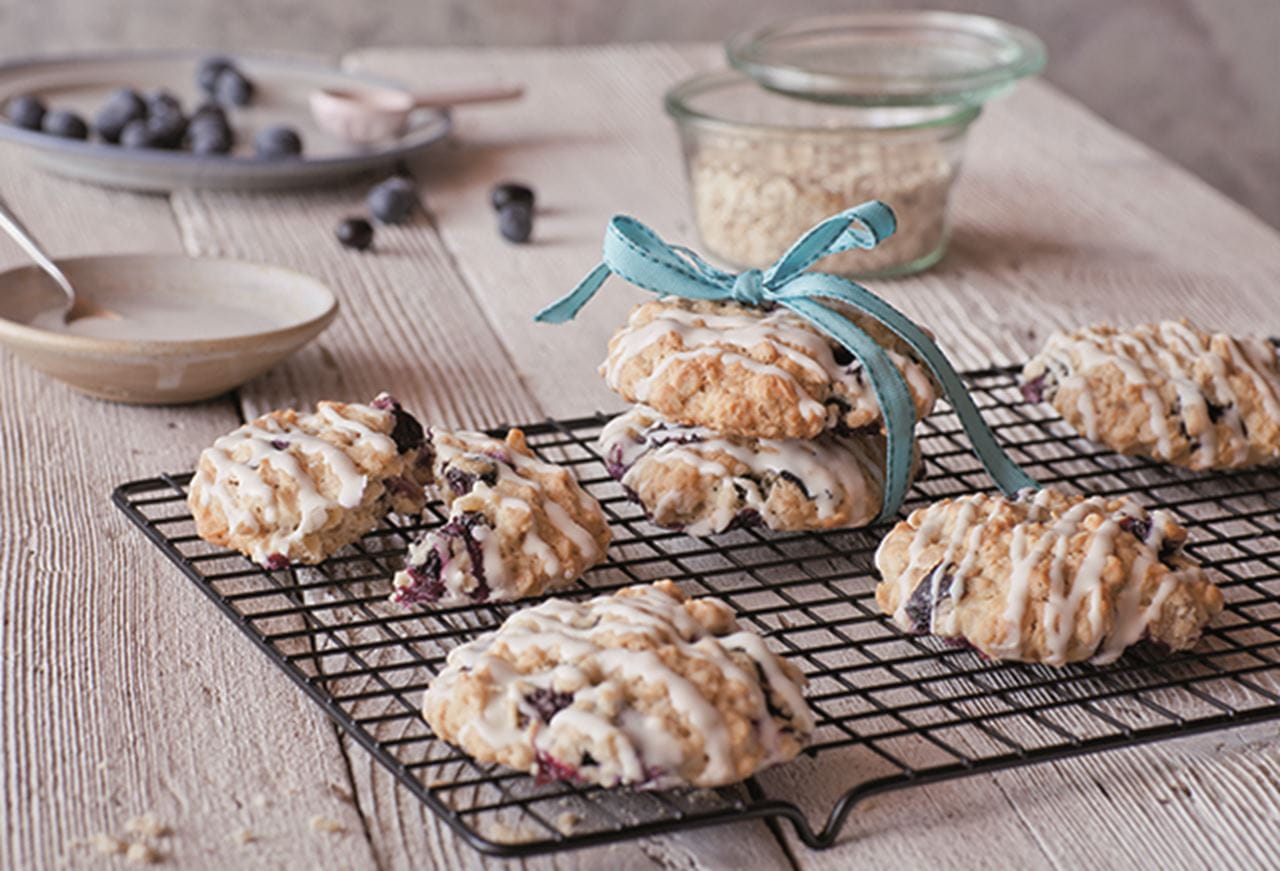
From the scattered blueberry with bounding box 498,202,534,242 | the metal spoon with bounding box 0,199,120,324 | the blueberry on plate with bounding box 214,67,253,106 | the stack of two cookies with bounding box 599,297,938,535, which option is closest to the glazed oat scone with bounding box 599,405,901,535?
the stack of two cookies with bounding box 599,297,938,535

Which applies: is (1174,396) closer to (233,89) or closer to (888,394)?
(888,394)

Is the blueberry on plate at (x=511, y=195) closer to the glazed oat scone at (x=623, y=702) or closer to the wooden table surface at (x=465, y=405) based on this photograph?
the wooden table surface at (x=465, y=405)

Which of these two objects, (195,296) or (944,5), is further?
(944,5)

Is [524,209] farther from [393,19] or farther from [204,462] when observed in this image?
[393,19]

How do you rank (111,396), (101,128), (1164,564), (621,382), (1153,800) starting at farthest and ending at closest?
(101,128) → (111,396) → (621,382) → (1164,564) → (1153,800)

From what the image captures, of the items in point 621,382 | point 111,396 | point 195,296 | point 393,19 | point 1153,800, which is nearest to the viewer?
point 1153,800

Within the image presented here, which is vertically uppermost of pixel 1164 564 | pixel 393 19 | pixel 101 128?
pixel 1164 564

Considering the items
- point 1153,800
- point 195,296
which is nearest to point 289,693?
point 1153,800
